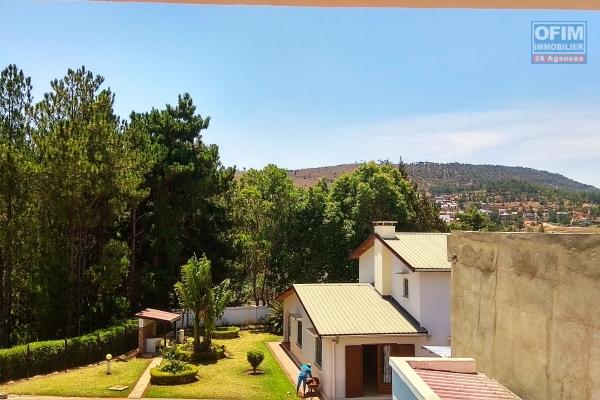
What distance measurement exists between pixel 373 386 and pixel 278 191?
2093cm

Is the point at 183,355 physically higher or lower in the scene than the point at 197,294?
lower

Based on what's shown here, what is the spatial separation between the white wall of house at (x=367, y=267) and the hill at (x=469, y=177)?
53723 mm

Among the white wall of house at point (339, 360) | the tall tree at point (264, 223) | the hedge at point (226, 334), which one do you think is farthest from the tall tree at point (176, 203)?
the white wall of house at point (339, 360)

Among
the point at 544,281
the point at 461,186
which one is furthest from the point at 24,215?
the point at 461,186

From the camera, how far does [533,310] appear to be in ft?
23.7

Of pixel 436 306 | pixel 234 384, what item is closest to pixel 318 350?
pixel 234 384

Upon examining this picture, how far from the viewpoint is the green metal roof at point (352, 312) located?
18969 mm

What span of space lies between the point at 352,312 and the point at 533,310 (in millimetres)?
13808

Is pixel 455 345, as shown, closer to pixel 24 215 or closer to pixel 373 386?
pixel 373 386

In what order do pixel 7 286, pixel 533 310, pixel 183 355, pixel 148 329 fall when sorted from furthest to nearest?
pixel 148 329, pixel 7 286, pixel 183 355, pixel 533 310

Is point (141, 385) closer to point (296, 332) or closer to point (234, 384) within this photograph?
point (234, 384)

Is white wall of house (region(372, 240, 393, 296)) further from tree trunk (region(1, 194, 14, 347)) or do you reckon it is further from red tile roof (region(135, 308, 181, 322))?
tree trunk (region(1, 194, 14, 347))

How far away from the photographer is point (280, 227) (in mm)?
38344

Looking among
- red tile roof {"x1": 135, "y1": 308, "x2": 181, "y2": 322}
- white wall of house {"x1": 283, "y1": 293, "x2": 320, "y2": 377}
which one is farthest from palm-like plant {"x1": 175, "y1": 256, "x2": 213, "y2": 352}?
white wall of house {"x1": 283, "y1": 293, "x2": 320, "y2": 377}
